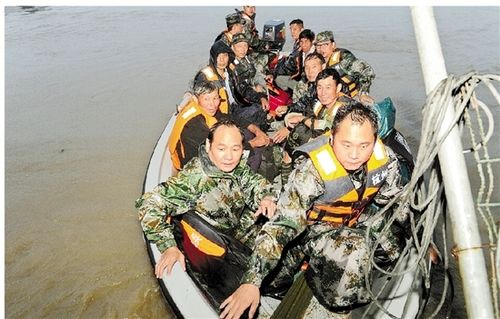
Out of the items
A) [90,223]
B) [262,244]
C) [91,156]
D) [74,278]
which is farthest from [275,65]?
[262,244]

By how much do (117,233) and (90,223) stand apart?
0.46 metres

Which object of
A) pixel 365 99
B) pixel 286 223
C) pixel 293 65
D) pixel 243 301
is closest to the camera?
pixel 243 301

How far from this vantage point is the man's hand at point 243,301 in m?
2.08

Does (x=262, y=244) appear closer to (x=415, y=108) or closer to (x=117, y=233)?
(x=117, y=233)

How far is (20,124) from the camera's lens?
815 cm

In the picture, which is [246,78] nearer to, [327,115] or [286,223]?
[327,115]

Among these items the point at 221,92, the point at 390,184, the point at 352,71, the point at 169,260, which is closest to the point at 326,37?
the point at 352,71

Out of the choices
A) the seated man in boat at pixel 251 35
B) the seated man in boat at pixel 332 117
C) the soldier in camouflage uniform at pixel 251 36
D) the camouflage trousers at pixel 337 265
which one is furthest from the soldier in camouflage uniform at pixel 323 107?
the seated man in boat at pixel 251 35

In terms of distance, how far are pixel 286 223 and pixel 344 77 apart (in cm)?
381

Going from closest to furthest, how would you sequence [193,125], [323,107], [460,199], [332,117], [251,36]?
[460,199], [193,125], [332,117], [323,107], [251,36]

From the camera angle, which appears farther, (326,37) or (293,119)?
(326,37)

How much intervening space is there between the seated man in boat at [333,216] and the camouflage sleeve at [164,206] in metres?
0.68

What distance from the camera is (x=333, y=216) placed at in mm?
2625

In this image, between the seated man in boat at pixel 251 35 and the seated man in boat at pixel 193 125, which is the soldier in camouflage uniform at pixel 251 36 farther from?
the seated man in boat at pixel 193 125
